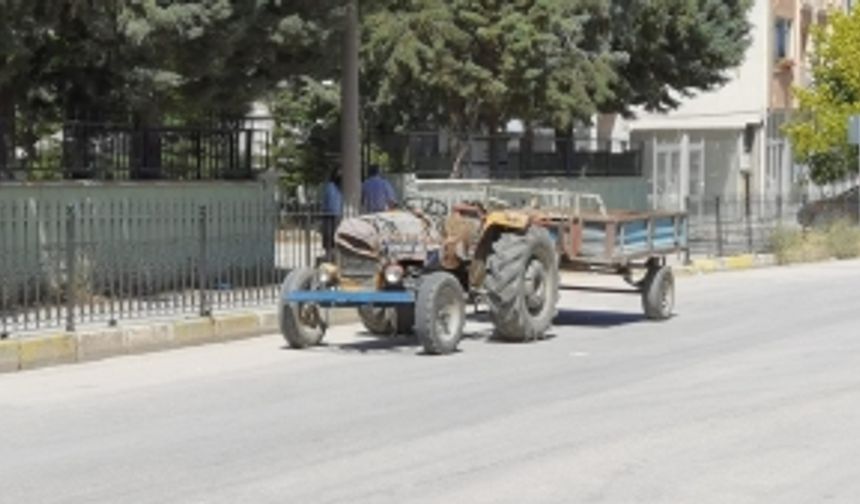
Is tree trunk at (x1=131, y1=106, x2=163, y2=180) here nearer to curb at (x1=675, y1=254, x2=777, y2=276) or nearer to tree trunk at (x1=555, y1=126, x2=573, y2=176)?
curb at (x1=675, y1=254, x2=777, y2=276)

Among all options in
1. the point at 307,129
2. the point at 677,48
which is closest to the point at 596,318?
the point at 307,129

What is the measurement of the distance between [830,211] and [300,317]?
80.1 ft

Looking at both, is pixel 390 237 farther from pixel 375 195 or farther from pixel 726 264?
pixel 726 264

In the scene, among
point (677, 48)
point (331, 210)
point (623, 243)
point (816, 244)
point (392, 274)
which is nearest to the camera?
point (392, 274)

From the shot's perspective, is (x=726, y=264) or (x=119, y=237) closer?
(x=119, y=237)

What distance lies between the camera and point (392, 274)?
53.4ft

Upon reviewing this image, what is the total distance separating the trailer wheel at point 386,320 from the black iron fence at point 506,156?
9.24 meters

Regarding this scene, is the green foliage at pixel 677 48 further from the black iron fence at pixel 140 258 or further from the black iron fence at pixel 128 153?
the black iron fence at pixel 140 258

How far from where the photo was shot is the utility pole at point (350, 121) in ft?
72.7

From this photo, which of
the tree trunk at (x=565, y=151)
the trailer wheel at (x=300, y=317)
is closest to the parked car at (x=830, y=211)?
the tree trunk at (x=565, y=151)

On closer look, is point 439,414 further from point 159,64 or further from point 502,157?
point 502,157

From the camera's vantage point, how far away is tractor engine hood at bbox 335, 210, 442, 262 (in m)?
16.6

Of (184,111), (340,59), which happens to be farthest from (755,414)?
(184,111)

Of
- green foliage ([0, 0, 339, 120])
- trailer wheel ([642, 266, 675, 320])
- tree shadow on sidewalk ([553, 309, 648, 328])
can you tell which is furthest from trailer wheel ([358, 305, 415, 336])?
green foliage ([0, 0, 339, 120])
